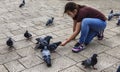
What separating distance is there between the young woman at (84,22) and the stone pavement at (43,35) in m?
0.24

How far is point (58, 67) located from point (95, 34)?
1.57 m

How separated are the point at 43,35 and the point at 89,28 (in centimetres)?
164

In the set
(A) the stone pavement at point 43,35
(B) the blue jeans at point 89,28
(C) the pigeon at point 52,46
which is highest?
(B) the blue jeans at point 89,28

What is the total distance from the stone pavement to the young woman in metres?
0.24

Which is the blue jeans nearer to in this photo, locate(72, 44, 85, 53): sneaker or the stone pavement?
locate(72, 44, 85, 53): sneaker

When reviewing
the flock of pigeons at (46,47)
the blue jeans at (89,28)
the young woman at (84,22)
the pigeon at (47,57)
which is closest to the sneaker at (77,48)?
the young woman at (84,22)

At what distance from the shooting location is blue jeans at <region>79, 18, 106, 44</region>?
5696 millimetres

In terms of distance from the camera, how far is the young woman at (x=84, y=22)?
5.52m

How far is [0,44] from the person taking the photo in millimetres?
6352

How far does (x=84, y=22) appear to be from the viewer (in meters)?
5.66

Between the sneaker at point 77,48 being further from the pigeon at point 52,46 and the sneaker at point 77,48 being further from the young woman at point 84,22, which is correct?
the pigeon at point 52,46

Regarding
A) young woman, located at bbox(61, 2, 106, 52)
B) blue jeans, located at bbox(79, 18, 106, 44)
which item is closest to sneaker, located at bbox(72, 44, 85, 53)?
young woman, located at bbox(61, 2, 106, 52)

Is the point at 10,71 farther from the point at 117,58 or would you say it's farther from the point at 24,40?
the point at 117,58

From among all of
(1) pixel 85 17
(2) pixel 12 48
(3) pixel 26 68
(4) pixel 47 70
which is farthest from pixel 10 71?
(1) pixel 85 17
